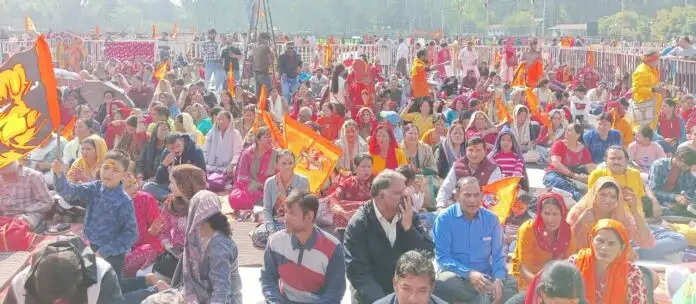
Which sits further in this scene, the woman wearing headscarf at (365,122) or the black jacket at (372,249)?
the woman wearing headscarf at (365,122)

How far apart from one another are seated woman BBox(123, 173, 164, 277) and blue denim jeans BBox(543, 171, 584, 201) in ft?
14.7

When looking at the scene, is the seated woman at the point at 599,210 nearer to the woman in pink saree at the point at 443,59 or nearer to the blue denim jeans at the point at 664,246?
the blue denim jeans at the point at 664,246

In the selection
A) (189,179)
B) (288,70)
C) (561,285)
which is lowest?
(561,285)

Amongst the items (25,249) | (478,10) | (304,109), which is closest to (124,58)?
(304,109)

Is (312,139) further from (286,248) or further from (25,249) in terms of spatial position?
(286,248)

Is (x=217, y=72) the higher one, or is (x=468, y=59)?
(x=468, y=59)

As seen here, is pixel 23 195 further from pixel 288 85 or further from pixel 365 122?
pixel 288 85

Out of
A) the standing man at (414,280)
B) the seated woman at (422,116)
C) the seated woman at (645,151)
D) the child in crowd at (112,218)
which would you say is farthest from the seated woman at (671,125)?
the standing man at (414,280)

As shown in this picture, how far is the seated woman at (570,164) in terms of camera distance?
9594 mm

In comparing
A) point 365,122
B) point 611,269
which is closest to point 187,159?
point 365,122

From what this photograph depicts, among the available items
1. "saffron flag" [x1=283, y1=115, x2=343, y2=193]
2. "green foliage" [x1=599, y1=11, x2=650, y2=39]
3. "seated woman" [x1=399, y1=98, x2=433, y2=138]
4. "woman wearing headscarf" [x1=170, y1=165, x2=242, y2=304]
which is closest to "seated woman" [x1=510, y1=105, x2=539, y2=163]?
"seated woman" [x1=399, y1=98, x2=433, y2=138]

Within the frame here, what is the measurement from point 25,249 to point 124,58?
1941 cm

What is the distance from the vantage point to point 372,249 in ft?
17.6

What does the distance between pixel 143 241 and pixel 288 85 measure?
39.4 ft
